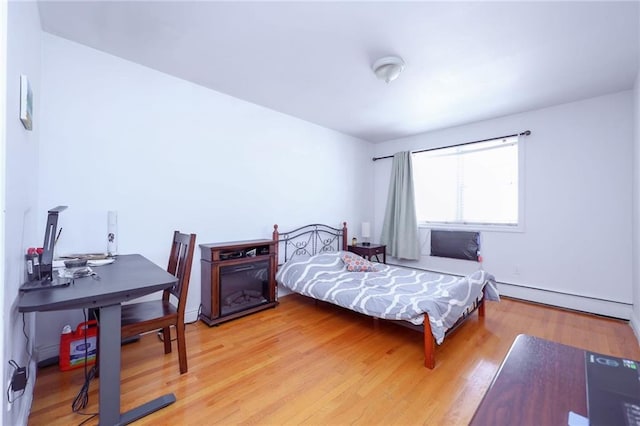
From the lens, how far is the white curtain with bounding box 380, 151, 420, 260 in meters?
4.30

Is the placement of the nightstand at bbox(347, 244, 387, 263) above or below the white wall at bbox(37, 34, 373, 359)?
below

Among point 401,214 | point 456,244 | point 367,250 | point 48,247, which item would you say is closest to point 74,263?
point 48,247

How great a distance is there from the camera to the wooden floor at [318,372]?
155cm

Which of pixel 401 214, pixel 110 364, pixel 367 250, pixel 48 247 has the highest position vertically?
pixel 401 214

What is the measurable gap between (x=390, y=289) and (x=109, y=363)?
7.07 ft

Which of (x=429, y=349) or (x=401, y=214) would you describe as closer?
(x=429, y=349)

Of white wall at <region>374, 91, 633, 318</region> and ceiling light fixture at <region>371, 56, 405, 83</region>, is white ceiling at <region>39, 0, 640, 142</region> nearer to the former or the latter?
ceiling light fixture at <region>371, 56, 405, 83</region>

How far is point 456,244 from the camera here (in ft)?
13.1

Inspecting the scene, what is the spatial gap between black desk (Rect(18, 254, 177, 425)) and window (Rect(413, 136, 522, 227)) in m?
3.87

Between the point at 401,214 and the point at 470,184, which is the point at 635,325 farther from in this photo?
the point at 401,214

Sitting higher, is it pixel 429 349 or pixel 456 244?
pixel 456 244

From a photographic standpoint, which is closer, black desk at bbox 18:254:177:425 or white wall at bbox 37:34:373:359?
black desk at bbox 18:254:177:425

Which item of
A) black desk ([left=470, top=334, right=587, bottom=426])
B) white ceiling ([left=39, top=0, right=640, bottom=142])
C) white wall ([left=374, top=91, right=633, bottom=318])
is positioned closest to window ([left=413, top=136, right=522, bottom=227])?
white wall ([left=374, top=91, right=633, bottom=318])

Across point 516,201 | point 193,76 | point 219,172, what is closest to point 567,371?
point 219,172
